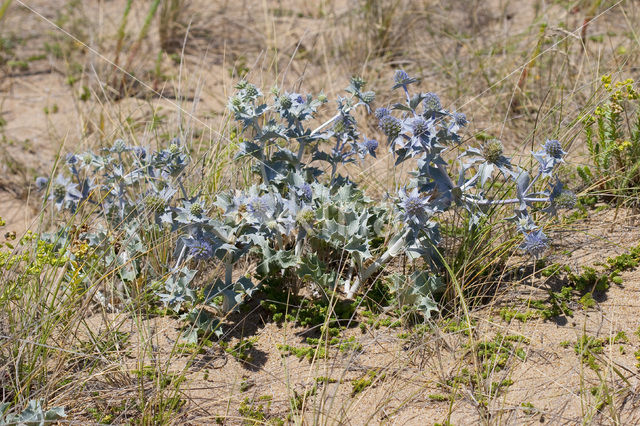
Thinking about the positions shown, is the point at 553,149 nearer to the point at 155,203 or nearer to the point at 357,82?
the point at 357,82

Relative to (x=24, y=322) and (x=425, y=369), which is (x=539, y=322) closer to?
(x=425, y=369)

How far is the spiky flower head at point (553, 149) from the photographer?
263 centimetres

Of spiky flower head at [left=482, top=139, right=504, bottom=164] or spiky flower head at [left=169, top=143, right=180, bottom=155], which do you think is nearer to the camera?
spiky flower head at [left=482, top=139, right=504, bottom=164]

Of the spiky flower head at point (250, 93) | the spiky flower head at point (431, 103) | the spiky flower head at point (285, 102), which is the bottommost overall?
the spiky flower head at point (285, 102)

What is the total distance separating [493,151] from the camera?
2.60 metres

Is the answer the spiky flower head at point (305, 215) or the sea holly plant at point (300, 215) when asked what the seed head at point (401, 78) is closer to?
the sea holly plant at point (300, 215)

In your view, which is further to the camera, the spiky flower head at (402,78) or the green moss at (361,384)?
the spiky flower head at (402,78)

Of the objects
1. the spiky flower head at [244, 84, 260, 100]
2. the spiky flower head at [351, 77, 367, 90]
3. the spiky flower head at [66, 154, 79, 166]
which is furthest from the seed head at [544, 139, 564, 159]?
the spiky flower head at [66, 154, 79, 166]

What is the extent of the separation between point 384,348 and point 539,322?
67cm

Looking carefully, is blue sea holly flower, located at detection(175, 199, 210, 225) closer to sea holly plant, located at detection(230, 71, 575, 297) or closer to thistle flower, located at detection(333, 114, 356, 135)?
sea holly plant, located at detection(230, 71, 575, 297)

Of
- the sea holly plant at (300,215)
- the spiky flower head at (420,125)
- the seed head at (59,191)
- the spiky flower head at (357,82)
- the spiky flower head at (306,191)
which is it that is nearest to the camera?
the spiky flower head at (420,125)

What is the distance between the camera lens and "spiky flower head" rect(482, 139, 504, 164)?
2.59 metres

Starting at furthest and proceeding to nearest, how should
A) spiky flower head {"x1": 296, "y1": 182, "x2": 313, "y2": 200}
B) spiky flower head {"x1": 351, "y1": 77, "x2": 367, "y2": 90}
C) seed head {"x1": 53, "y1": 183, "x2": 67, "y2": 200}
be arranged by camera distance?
seed head {"x1": 53, "y1": 183, "x2": 67, "y2": 200}
spiky flower head {"x1": 351, "y1": 77, "x2": 367, "y2": 90}
spiky flower head {"x1": 296, "y1": 182, "x2": 313, "y2": 200}

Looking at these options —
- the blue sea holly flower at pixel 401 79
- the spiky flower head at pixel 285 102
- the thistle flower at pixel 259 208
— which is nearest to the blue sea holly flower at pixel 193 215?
the thistle flower at pixel 259 208
